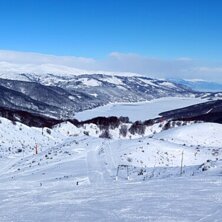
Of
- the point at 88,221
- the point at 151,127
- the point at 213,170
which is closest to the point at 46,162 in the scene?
the point at 213,170

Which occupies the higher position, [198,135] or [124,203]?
[124,203]

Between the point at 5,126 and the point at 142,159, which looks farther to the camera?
the point at 5,126

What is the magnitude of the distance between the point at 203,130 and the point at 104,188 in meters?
59.4

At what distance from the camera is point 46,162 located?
100 ft

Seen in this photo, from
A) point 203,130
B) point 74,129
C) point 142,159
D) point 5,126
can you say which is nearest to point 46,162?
point 142,159

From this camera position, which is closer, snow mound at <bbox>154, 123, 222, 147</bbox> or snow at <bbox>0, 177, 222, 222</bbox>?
snow at <bbox>0, 177, 222, 222</bbox>

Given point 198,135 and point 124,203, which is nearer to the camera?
point 124,203

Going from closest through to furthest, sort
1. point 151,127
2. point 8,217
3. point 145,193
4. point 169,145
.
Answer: point 8,217 → point 145,193 → point 169,145 → point 151,127

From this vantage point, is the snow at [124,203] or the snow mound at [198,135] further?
the snow mound at [198,135]

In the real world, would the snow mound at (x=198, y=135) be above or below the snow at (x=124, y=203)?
below

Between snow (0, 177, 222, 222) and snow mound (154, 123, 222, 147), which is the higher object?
snow (0, 177, 222, 222)

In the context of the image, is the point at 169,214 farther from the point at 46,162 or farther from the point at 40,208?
the point at 46,162

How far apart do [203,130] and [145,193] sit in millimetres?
61044

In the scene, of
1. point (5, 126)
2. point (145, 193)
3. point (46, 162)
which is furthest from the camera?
point (5, 126)
